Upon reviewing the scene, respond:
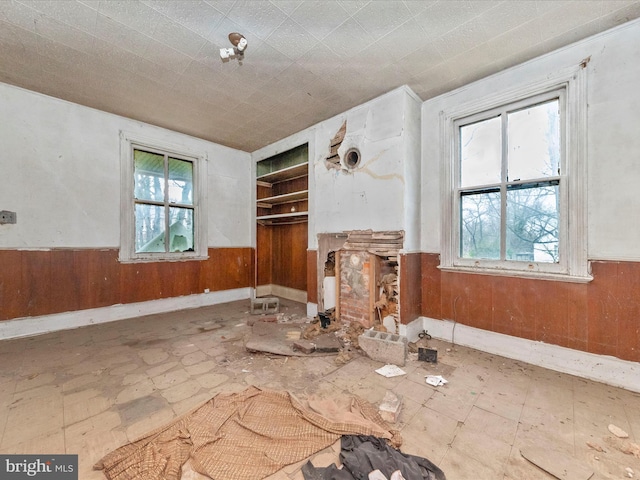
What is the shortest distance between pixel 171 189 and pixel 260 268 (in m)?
2.33

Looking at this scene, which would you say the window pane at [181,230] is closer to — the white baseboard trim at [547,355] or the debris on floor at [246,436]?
the debris on floor at [246,436]

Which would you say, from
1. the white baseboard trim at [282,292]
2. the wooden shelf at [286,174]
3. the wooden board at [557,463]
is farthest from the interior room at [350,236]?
the white baseboard trim at [282,292]

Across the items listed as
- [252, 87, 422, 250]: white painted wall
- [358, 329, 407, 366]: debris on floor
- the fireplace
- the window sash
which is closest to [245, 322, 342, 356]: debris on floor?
[358, 329, 407, 366]: debris on floor

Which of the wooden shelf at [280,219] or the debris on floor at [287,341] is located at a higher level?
the wooden shelf at [280,219]

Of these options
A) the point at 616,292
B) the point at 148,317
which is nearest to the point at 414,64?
the point at 616,292

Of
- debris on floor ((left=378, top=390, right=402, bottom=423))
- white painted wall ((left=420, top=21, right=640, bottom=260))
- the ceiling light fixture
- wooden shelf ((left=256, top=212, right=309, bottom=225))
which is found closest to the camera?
debris on floor ((left=378, top=390, right=402, bottom=423))

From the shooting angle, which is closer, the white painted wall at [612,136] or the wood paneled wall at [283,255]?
the white painted wall at [612,136]

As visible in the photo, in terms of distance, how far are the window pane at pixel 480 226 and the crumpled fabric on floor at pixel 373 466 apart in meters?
2.36

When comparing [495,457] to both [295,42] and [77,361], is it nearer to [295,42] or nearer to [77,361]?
[295,42]

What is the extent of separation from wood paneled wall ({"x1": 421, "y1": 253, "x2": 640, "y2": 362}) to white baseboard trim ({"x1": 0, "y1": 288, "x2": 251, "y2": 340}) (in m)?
4.02

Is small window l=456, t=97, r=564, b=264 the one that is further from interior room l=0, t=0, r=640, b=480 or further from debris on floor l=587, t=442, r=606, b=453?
debris on floor l=587, t=442, r=606, b=453

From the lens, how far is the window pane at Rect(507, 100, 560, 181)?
2652mm

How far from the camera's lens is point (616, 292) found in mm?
2291

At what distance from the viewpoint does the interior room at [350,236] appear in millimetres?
1756
